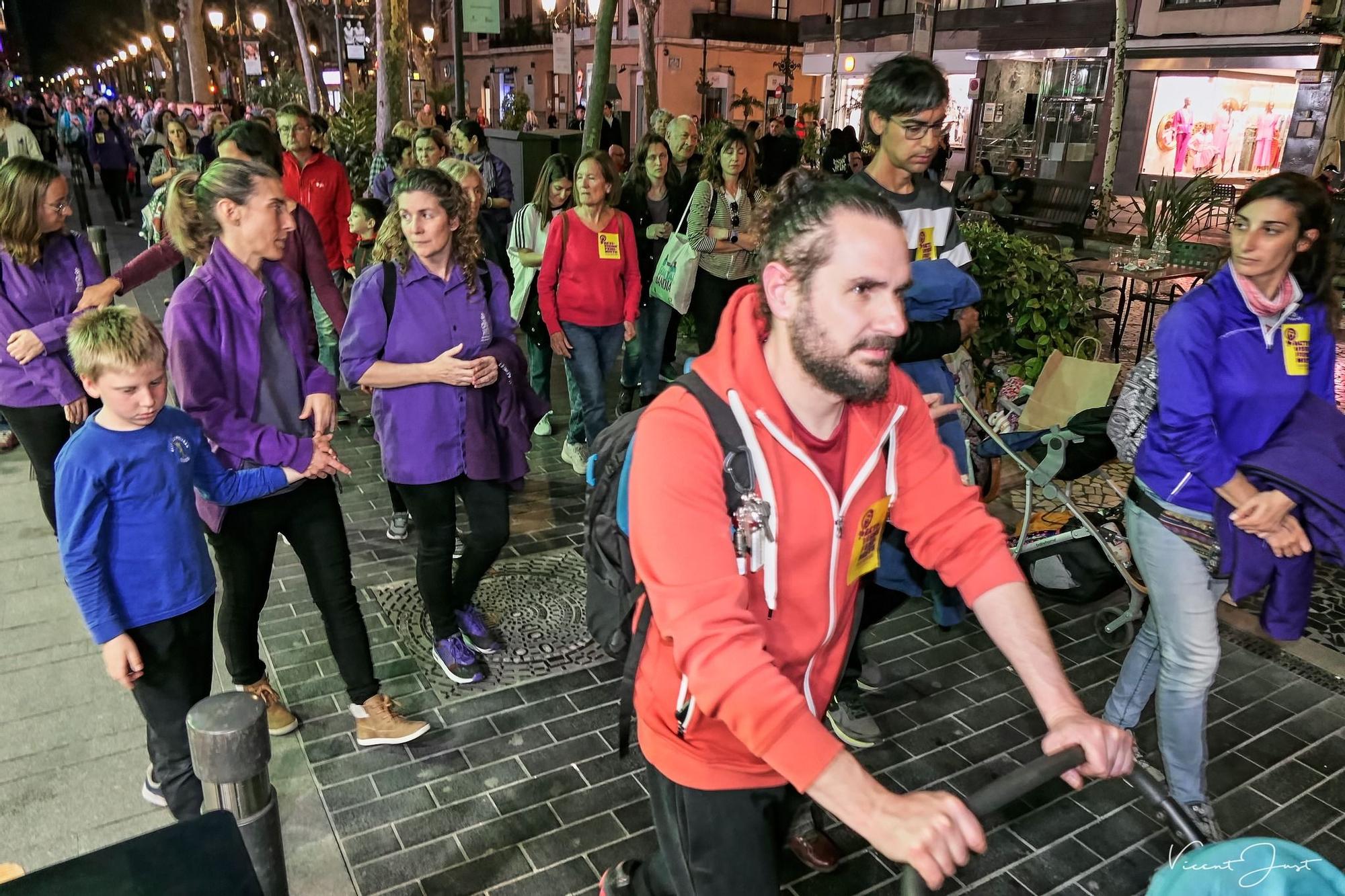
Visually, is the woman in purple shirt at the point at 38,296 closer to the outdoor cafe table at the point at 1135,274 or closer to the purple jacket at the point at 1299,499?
the purple jacket at the point at 1299,499

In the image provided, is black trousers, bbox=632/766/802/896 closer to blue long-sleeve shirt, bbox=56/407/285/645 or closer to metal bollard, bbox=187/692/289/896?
metal bollard, bbox=187/692/289/896

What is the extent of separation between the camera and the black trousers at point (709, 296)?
7.51m

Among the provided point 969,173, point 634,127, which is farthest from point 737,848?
point 634,127

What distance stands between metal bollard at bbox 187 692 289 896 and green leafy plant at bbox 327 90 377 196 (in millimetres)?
12358

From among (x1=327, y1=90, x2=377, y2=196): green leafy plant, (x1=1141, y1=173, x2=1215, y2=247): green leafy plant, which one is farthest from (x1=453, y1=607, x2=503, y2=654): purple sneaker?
(x1=327, y1=90, x2=377, y2=196): green leafy plant

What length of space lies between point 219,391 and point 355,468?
3.49 meters

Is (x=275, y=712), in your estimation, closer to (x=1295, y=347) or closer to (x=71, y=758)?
(x=71, y=758)

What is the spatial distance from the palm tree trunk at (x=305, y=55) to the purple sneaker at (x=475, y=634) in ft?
81.8

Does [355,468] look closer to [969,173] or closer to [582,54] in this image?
[969,173]

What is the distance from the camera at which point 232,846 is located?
167 centimetres

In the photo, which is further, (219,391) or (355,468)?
(355,468)

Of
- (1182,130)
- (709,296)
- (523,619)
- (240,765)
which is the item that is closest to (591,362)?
(709,296)

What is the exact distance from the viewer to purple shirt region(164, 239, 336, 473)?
3158 mm

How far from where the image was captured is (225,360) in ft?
10.7
